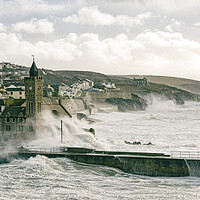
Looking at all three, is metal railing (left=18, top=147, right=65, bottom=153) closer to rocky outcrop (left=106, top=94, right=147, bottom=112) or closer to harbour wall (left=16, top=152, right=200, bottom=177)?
harbour wall (left=16, top=152, right=200, bottom=177)

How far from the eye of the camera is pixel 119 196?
2080 cm

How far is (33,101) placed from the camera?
4050cm

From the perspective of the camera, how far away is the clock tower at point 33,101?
40.0m

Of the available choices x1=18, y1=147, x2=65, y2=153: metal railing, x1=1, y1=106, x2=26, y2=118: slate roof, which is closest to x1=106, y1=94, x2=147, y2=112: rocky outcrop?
x1=1, y1=106, x2=26, y2=118: slate roof

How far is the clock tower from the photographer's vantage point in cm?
3997

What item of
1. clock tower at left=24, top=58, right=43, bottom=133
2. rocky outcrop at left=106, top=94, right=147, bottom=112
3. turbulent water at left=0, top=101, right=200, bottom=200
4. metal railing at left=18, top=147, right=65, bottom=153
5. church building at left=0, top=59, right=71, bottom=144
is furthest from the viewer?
rocky outcrop at left=106, top=94, right=147, bottom=112

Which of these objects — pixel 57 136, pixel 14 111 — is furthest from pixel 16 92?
pixel 57 136

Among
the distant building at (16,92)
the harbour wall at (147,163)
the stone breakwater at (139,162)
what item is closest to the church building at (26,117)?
the stone breakwater at (139,162)

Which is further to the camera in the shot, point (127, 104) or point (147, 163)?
point (127, 104)

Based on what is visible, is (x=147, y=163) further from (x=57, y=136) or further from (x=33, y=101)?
(x=33, y=101)

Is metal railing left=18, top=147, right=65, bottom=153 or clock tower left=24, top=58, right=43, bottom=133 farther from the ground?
clock tower left=24, top=58, right=43, bottom=133

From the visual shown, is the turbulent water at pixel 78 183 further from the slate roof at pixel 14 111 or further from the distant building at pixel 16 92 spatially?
the distant building at pixel 16 92

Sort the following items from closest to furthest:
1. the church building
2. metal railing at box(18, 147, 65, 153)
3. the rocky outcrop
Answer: metal railing at box(18, 147, 65, 153)
the church building
the rocky outcrop

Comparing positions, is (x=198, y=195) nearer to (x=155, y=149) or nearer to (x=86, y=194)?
(x=86, y=194)
